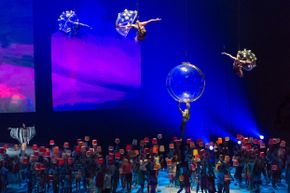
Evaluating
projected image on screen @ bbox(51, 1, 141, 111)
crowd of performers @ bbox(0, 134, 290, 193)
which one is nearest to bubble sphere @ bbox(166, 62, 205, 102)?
crowd of performers @ bbox(0, 134, 290, 193)

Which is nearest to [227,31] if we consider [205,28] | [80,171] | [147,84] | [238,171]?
[205,28]

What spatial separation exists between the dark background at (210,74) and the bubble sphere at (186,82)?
3361 millimetres

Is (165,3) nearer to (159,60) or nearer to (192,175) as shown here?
(159,60)

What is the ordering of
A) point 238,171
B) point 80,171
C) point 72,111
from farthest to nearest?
point 72,111 → point 238,171 → point 80,171

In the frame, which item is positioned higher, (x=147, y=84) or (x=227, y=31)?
(x=227, y=31)

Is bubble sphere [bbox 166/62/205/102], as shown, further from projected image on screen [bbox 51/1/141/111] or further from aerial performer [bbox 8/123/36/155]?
aerial performer [bbox 8/123/36/155]

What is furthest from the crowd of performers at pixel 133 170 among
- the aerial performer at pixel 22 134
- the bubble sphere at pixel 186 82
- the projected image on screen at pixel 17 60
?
the projected image on screen at pixel 17 60

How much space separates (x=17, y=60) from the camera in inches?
526

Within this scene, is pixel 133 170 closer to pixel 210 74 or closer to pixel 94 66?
pixel 94 66

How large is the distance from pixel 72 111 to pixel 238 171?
4.99m

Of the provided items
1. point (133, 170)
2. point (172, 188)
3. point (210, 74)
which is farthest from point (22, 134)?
point (210, 74)

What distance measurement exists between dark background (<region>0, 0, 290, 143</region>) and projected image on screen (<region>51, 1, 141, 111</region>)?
294 millimetres

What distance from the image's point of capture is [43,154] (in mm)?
10383

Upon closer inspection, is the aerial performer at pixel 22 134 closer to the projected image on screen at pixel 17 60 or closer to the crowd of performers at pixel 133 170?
the projected image on screen at pixel 17 60
